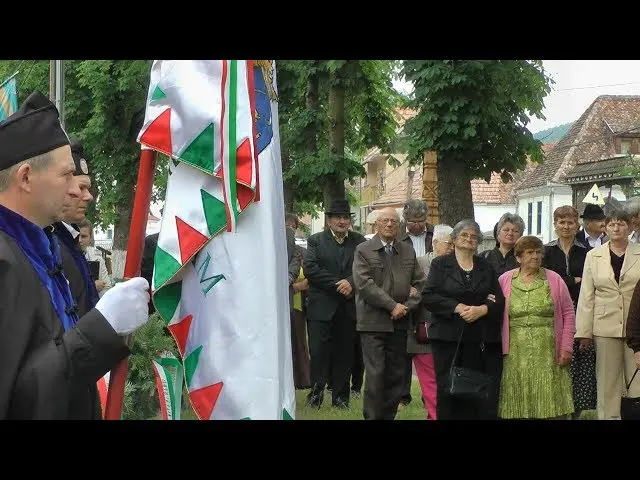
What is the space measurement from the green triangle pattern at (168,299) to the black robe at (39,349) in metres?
1.61

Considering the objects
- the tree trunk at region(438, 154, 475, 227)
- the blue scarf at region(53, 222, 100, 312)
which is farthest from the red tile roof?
the blue scarf at region(53, 222, 100, 312)

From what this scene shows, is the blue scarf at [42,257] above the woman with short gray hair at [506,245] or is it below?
above

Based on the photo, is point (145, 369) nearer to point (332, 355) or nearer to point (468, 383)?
point (468, 383)

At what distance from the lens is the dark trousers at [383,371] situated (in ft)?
29.4

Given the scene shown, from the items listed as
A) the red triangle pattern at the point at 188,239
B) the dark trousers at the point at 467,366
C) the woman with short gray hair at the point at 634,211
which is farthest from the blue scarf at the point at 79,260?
the woman with short gray hair at the point at 634,211

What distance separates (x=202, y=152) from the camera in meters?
4.48

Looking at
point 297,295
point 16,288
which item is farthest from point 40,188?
point 297,295

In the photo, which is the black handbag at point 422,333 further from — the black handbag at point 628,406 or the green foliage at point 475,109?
the green foliage at point 475,109

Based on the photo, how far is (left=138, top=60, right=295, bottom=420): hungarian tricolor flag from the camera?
4.46m

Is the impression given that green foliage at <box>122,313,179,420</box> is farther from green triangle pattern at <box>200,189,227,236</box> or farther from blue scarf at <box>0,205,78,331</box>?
blue scarf at <box>0,205,78,331</box>

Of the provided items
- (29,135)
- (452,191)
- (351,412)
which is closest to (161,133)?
(29,135)

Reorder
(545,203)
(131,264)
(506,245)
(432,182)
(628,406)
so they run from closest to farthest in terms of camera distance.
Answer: (131,264), (628,406), (506,245), (432,182), (545,203)

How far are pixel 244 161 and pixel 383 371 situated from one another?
474 centimetres
